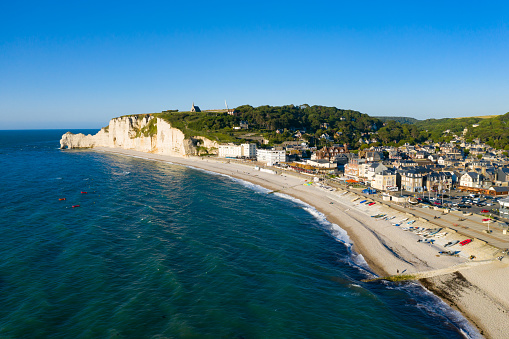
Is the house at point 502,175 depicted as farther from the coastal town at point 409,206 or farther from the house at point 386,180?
the house at point 386,180

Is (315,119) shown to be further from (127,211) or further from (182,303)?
(182,303)

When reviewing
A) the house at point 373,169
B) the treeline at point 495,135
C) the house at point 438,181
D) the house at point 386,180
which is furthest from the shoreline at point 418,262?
the treeline at point 495,135

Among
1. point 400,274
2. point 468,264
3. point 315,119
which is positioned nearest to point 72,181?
point 400,274

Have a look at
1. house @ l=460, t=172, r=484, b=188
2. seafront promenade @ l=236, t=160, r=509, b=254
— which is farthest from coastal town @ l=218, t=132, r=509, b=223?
seafront promenade @ l=236, t=160, r=509, b=254

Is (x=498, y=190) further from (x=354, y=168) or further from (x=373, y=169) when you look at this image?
(x=354, y=168)

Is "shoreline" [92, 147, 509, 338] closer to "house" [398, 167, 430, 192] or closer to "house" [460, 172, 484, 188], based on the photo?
"house" [398, 167, 430, 192]

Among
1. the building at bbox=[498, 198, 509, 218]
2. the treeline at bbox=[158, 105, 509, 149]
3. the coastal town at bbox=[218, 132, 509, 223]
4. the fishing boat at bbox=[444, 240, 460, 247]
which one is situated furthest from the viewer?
the treeline at bbox=[158, 105, 509, 149]
